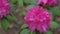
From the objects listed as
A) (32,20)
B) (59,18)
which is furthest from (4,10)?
(59,18)

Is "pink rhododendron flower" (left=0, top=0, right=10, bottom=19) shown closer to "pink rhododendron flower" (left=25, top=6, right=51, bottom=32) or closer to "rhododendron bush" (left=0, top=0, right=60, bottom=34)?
"rhododendron bush" (left=0, top=0, right=60, bottom=34)

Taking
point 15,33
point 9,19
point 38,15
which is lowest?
point 15,33

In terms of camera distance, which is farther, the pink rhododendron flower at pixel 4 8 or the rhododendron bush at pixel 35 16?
the pink rhododendron flower at pixel 4 8

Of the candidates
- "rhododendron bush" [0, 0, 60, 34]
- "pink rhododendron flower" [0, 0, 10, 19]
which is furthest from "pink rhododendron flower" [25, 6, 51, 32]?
"pink rhododendron flower" [0, 0, 10, 19]

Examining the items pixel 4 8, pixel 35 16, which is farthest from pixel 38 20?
pixel 4 8

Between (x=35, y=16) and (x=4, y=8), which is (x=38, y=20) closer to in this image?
(x=35, y=16)

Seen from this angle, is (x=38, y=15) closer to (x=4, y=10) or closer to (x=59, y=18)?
(x=4, y=10)

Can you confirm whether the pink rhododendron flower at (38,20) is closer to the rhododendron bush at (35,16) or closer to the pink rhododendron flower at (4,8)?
the rhododendron bush at (35,16)

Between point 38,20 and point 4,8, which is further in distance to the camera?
point 4,8

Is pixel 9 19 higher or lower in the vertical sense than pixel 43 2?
lower

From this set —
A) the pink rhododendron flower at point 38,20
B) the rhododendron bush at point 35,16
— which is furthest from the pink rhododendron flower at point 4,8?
the pink rhododendron flower at point 38,20

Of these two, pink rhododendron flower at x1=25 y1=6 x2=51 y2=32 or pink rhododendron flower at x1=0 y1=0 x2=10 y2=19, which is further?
pink rhododendron flower at x1=0 y1=0 x2=10 y2=19
